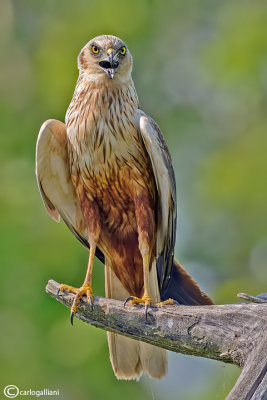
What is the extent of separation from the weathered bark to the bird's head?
4.62 feet

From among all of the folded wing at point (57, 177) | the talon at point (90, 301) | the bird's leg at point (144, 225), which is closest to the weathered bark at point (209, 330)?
the talon at point (90, 301)

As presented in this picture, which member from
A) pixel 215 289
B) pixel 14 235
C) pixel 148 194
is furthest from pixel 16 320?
pixel 148 194

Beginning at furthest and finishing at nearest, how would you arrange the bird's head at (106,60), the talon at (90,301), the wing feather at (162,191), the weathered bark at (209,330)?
the bird's head at (106,60)
the wing feather at (162,191)
the talon at (90,301)
the weathered bark at (209,330)

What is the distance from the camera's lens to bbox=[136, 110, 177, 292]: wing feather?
4695 mm

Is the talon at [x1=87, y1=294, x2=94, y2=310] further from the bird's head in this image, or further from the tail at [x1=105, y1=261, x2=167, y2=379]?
the bird's head

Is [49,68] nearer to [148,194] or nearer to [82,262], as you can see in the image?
[82,262]

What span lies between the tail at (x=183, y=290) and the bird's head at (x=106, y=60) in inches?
49.8

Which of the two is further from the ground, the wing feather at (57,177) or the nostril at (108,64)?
the nostril at (108,64)

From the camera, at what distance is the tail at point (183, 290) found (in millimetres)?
4762

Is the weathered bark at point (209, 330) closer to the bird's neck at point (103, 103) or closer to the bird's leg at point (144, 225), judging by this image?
the bird's leg at point (144, 225)

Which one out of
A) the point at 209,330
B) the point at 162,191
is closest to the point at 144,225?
the point at 162,191

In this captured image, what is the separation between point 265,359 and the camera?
11.5 ft

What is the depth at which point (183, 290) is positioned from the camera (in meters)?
4.88

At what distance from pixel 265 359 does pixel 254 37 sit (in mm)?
4795
